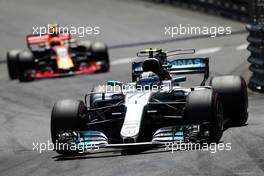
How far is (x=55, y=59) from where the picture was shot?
78.4ft

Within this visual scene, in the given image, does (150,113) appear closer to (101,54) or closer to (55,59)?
(55,59)

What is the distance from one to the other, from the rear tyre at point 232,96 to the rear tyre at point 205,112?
130 centimetres

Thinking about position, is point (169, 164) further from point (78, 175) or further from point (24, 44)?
point (24, 44)

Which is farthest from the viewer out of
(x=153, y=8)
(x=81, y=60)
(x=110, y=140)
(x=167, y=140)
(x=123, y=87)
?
(x=153, y=8)

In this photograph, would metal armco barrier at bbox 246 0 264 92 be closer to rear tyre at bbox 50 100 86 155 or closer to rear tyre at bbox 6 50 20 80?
rear tyre at bbox 50 100 86 155

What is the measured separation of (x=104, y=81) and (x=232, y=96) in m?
9.02

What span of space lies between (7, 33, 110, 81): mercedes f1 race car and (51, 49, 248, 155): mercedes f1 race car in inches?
364

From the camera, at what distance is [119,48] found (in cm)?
→ 2998

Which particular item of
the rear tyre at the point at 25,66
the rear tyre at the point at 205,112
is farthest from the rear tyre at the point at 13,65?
the rear tyre at the point at 205,112

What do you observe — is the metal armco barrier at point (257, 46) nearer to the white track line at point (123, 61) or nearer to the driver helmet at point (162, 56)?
the driver helmet at point (162, 56)

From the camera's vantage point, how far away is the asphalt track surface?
10672mm

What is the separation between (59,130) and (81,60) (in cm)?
1183

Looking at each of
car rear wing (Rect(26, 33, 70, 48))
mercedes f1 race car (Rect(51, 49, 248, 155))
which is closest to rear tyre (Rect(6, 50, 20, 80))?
car rear wing (Rect(26, 33, 70, 48))

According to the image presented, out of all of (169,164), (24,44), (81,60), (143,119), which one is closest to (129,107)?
(143,119)
